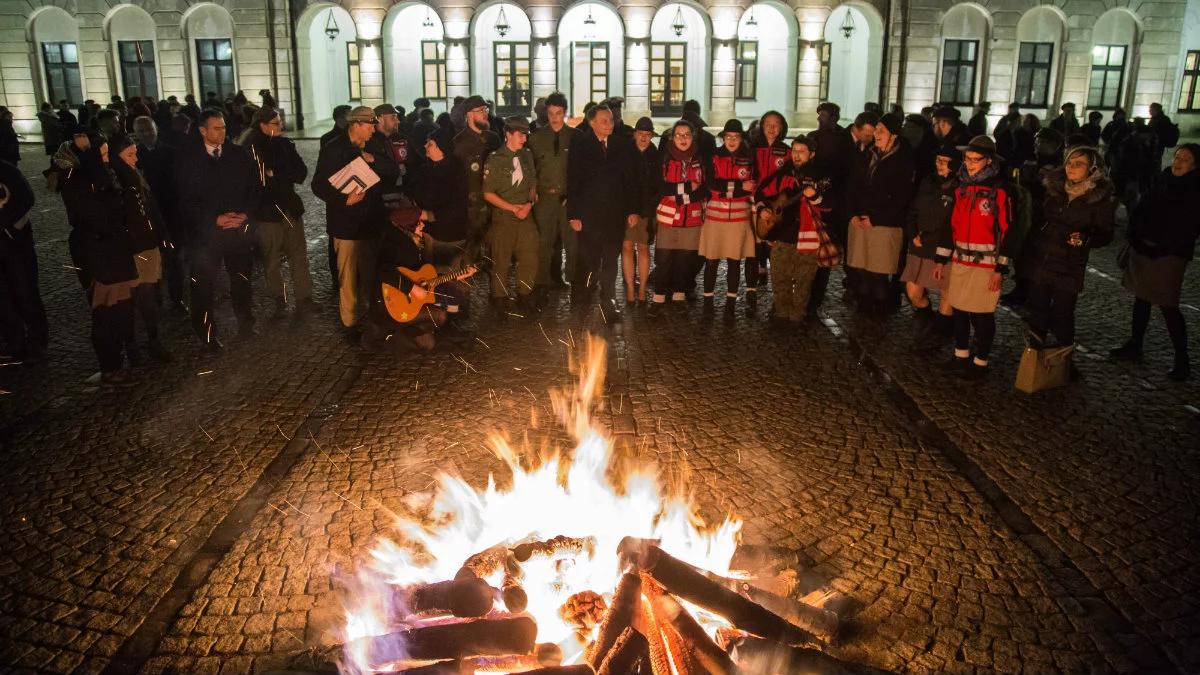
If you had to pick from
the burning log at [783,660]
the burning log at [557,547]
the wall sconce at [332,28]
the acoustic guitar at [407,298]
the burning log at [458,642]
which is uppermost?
the wall sconce at [332,28]

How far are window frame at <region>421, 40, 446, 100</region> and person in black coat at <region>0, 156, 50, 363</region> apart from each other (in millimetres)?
25899

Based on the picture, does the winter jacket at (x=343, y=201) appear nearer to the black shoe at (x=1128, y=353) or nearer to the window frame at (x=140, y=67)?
the black shoe at (x=1128, y=353)

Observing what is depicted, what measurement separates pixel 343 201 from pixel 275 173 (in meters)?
1.18

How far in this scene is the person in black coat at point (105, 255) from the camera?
23.3ft

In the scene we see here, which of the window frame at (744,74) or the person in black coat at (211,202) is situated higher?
the window frame at (744,74)

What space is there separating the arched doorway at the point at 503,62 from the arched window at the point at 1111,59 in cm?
1875

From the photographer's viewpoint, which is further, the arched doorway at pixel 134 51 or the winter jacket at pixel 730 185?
the arched doorway at pixel 134 51

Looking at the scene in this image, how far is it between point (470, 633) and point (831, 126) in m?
8.29

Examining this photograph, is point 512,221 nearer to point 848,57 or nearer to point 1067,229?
point 1067,229

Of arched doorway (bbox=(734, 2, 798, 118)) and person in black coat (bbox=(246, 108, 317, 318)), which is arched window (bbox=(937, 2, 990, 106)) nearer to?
arched doorway (bbox=(734, 2, 798, 118))

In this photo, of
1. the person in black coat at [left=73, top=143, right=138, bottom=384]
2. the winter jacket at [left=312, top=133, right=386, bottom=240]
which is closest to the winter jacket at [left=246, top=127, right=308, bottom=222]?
the winter jacket at [left=312, top=133, right=386, bottom=240]

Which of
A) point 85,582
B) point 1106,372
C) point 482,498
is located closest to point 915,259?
point 1106,372

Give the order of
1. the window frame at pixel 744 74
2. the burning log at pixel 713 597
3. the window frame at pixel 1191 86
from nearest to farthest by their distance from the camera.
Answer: the burning log at pixel 713 597 → the window frame at pixel 1191 86 → the window frame at pixel 744 74

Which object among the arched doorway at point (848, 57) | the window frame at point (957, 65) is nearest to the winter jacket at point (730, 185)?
the window frame at point (957, 65)
